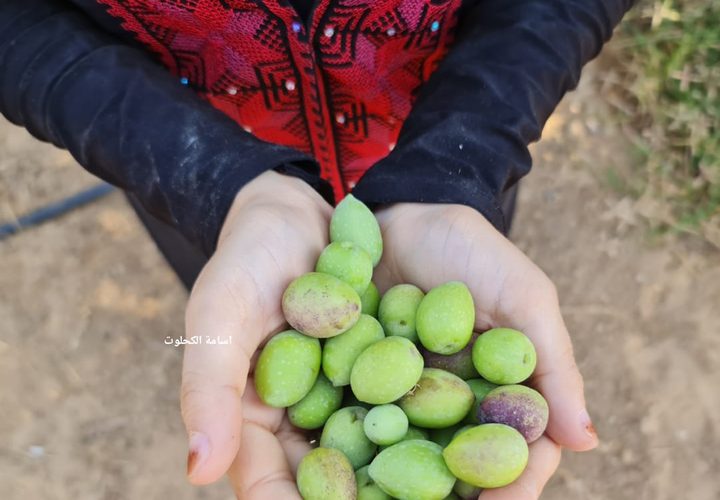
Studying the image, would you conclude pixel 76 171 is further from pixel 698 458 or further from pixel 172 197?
pixel 698 458

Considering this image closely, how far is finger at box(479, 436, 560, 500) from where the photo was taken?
2.93 ft

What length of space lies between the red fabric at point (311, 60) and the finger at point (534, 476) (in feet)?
1.91

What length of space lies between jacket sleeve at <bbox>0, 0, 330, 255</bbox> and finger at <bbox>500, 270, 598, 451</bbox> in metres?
0.37

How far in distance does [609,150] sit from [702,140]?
0.84 ft

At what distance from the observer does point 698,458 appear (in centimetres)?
187

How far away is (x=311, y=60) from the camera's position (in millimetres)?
1086

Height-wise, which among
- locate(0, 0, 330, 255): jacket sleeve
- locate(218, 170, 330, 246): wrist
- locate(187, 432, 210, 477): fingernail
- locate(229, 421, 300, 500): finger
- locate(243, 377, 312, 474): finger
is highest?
locate(0, 0, 330, 255): jacket sleeve

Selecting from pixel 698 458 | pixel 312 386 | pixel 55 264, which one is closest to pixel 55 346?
pixel 55 264

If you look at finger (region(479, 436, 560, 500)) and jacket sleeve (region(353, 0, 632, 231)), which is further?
jacket sleeve (region(353, 0, 632, 231))

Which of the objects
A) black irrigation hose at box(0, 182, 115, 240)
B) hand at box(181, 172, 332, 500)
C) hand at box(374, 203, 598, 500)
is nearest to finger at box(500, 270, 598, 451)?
hand at box(374, 203, 598, 500)

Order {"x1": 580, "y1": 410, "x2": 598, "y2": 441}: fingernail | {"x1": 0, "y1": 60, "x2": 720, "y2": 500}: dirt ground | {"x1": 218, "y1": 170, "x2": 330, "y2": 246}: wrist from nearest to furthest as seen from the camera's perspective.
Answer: {"x1": 580, "y1": 410, "x2": 598, "y2": 441}: fingernail, {"x1": 218, "y1": 170, "x2": 330, "y2": 246}: wrist, {"x1": 0, "y1": 60, "x2": 720, "y2": 500}: dirt ground

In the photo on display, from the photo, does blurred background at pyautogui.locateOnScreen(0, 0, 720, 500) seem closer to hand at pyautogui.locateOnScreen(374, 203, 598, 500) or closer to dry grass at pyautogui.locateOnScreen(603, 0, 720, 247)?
dry grass at pyautogui.locateOnScreen(603, 0, 720, 247)

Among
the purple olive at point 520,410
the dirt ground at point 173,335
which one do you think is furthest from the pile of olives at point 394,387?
the dirt ground at point 173,335

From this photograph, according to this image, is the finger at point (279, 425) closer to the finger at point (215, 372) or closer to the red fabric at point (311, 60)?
the finger at point (215, 372)
